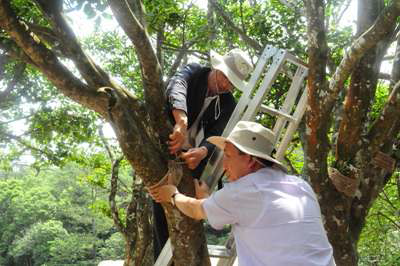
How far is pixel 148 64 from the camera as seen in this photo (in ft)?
9.80

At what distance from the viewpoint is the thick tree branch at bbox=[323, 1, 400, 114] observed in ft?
10.2

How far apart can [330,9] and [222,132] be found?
4616 mm

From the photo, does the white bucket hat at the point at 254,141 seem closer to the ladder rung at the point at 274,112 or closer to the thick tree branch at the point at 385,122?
the ladder rung at the point at 274,112

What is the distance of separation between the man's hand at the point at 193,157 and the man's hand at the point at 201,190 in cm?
12

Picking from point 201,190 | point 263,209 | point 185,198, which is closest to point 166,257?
point 201,190

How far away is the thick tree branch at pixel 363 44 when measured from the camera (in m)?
3.12

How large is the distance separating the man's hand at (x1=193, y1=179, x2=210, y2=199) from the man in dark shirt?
0.19 m

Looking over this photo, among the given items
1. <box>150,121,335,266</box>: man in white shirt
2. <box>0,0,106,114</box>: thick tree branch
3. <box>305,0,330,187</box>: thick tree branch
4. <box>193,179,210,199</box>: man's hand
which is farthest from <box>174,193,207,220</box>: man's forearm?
<box>305,0,330,187</box>: thick tree branch

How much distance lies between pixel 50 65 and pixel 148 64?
24.4 inches

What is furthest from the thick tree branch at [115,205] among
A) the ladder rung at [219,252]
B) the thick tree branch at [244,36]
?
the ladder rung at [219,252]

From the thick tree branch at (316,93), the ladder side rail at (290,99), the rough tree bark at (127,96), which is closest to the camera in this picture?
the rough tree bark at (127,96)

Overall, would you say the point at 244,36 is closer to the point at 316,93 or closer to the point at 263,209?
the point at 316,93

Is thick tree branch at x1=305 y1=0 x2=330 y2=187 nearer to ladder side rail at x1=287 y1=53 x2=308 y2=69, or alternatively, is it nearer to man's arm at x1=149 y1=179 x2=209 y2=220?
ladder side rail at x1=287 y1=53 x2=308 y2=69

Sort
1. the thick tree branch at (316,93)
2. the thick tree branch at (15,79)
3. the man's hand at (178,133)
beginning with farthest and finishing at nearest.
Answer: the thick tree branch at (15,79), the thick tree branch at (316,93), the man's hand at (178,133)
